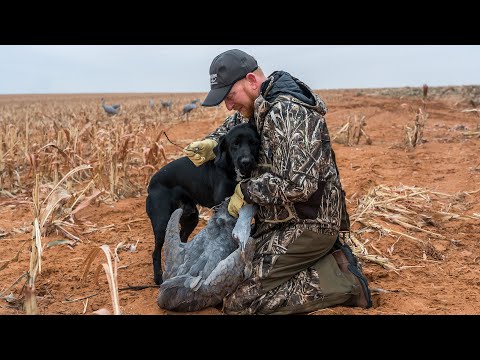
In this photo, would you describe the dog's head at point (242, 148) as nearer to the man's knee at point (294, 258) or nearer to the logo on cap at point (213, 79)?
the logo on cap at point (213, 79)

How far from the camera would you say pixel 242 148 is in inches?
147

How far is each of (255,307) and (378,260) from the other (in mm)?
1625

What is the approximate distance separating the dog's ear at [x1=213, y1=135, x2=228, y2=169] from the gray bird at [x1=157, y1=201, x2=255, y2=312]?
0.36m

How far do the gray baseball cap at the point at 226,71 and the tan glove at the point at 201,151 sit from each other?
22.9 inches

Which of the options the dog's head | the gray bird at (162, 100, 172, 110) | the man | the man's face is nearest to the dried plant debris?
the man

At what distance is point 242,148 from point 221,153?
0.92 ft

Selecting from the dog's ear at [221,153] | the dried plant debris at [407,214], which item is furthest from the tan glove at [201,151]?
the dried plant debris at [407,214]

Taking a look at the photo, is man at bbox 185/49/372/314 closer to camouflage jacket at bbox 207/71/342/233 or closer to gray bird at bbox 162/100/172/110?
camouflage jacket at bbox 207/71/342/233

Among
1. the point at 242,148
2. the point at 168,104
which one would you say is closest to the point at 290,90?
the point at 242,148

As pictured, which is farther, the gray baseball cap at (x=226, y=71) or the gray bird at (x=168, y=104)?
the gray bird at (x=168, y=104)

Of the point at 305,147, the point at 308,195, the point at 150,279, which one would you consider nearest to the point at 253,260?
the point at 308,195

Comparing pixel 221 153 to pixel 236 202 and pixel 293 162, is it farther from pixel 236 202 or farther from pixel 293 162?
pixel 293 162

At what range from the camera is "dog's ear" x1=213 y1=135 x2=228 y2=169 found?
395 centimetres

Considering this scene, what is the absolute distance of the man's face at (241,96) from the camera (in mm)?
3733
